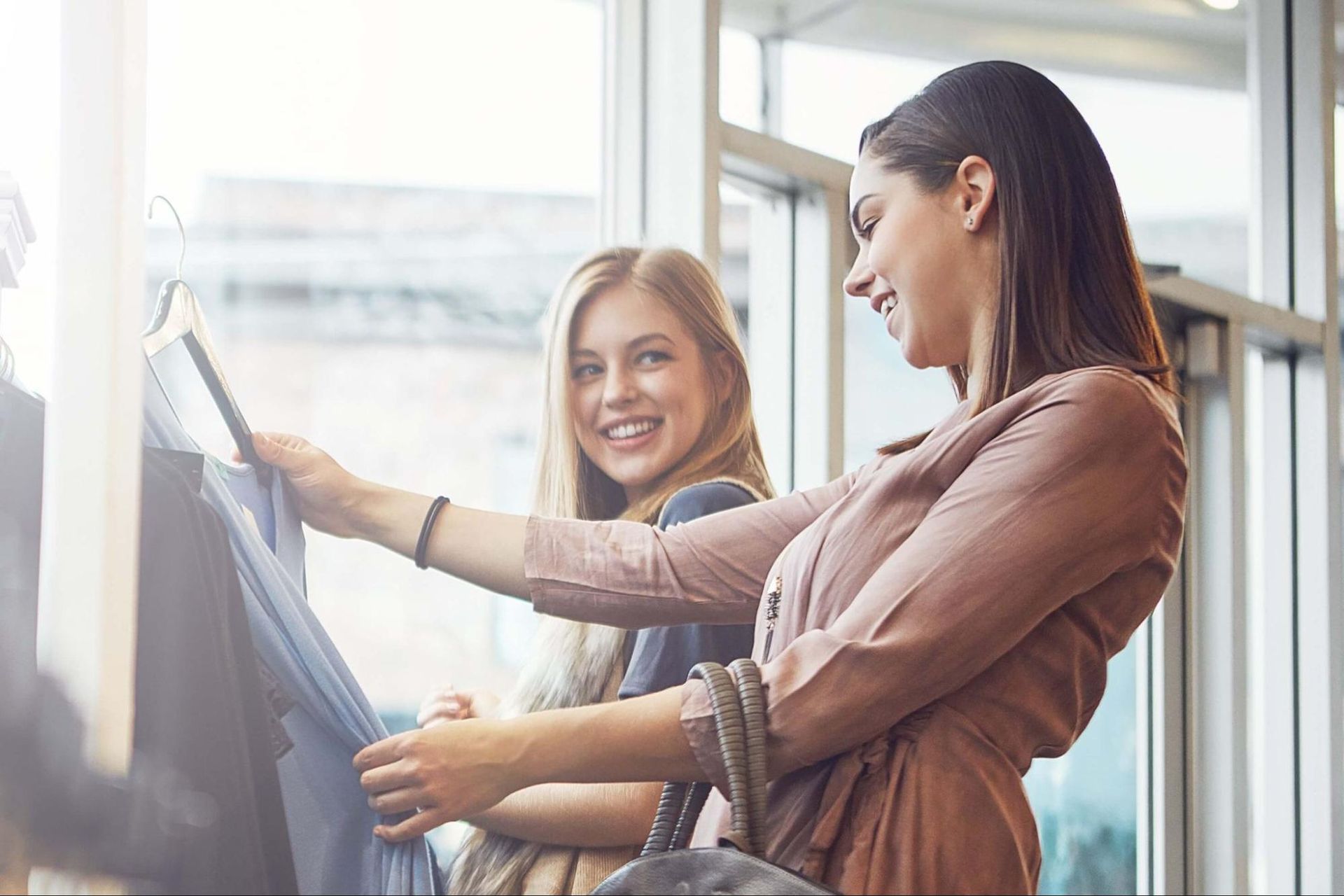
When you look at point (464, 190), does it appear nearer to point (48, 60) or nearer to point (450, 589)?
point (450, 589)

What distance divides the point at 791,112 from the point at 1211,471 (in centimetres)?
124

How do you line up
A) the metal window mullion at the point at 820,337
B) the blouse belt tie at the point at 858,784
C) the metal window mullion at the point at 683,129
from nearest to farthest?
the blouse belt tie at the point at 858,784, the metal window mullion at the point at 683,129, the metal window mullion at the point at 820,337

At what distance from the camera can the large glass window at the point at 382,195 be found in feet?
4.47

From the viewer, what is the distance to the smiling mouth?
1591 millimetres

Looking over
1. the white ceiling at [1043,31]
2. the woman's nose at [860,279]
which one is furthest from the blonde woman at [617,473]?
the white ceiling at [1043,31]

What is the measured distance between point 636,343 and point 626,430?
0.10m

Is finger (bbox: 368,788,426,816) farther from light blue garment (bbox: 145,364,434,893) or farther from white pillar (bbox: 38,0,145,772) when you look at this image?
white pillar (bbox: 38,0,145,772)

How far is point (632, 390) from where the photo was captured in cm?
159

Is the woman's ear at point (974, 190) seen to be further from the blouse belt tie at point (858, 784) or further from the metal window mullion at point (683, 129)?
the metal window mullion at point (683, 129)

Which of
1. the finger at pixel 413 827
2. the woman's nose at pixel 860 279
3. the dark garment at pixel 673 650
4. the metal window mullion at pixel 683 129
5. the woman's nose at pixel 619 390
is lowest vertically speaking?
the finger at pixel 413 827

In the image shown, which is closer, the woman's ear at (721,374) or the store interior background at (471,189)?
the store interior background at (471,189)

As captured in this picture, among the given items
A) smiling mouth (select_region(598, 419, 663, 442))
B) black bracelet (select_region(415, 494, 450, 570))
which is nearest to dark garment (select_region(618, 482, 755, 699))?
smiling mouth (select_region(598, 419, 663, 442))

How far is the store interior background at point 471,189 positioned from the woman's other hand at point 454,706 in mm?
42

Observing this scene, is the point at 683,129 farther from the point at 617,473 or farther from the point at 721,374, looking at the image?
the point at 617,473
